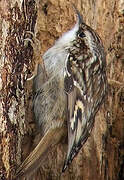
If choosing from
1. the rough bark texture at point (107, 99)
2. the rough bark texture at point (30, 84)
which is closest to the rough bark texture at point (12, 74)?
the rough bark texture at point (30, 84)

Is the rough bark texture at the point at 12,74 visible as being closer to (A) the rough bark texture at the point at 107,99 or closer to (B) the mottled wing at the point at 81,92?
(B) the mottled wing at the point at 81,92

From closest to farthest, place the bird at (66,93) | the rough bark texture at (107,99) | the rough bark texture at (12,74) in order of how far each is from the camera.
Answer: the rough bark texture at (12,74), the bird at (66,93), the rough bark texture at (107,99)

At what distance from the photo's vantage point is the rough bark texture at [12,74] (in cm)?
212

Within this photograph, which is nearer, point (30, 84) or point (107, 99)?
point (30, 84)

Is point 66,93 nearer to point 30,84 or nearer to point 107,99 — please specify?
point 30,84

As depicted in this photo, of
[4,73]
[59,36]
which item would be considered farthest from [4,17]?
[59,36]

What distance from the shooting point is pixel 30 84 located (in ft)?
7.89

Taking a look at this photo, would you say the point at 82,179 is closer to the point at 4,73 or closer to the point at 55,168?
the point at 55,168

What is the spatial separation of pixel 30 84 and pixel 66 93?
0.58 feet

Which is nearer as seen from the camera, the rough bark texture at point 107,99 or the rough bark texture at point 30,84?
the rough bark texture at point 30,84

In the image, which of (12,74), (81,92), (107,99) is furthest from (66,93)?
(107,99)

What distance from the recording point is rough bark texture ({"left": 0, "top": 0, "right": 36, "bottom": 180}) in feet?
6.96

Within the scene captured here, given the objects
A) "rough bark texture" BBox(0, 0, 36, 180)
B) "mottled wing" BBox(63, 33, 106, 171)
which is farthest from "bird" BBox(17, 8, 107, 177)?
"rough bark texture" BBox(0, 0, 36, 180)

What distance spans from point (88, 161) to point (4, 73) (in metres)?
0.95
